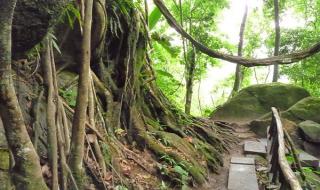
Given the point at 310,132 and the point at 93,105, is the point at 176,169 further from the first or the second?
the point at 310,132

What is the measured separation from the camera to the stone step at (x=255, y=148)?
7.81 metres

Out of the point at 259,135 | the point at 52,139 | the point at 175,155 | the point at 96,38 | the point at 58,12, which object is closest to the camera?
the point at 58,12

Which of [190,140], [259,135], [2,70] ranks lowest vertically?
[259,135]

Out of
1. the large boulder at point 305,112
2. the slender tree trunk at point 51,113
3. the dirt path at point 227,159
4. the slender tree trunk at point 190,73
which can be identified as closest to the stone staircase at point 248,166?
the dirt path at point 227,159

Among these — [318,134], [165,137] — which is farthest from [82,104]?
[318,134]

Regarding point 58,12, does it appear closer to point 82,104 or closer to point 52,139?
point 82,104

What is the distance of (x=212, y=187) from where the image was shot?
18.3 ft

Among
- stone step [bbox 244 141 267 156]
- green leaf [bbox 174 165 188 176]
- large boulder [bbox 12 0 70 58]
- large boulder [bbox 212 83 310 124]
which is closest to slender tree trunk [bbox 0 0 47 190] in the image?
large boulder [bbox 12 0 70 58]

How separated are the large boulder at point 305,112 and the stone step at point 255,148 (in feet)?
9.20

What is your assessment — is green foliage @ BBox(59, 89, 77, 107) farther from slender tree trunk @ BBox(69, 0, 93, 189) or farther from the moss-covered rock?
the moss-covered rock

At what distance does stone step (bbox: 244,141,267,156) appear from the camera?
781 centimetres

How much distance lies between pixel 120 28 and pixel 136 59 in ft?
2.30

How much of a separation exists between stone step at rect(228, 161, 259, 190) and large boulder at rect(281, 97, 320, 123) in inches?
214

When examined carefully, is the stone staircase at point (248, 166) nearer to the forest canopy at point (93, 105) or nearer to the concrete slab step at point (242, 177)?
the concrete slab step at point (242, 177)
